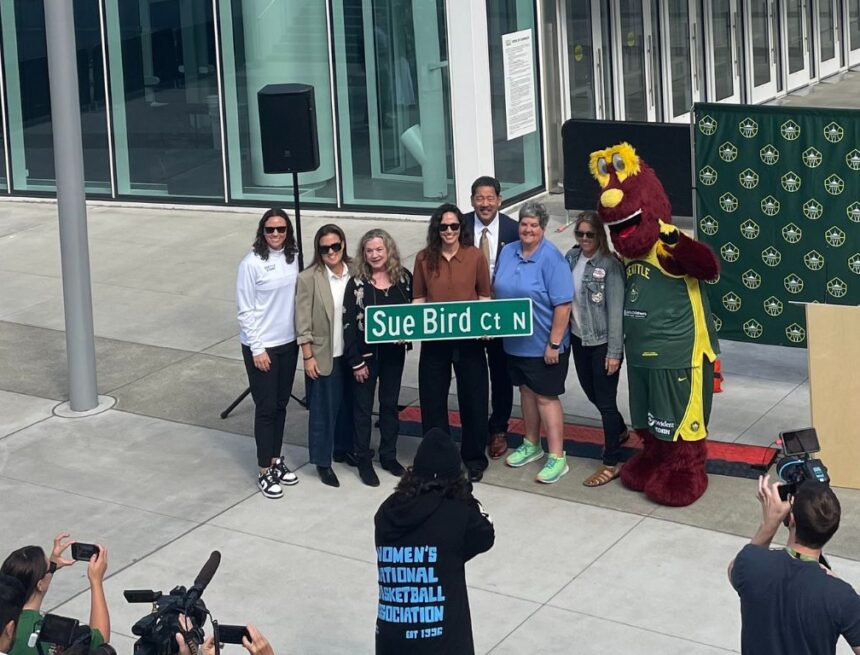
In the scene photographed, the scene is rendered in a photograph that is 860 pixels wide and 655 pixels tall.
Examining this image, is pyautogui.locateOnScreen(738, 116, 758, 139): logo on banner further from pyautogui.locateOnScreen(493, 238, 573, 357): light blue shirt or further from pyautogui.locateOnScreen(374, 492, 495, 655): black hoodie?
pyautogui.locateOnScreen(374, 492, 495, 655): black hoodie

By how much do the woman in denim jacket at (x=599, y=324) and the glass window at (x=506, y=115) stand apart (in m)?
6.81

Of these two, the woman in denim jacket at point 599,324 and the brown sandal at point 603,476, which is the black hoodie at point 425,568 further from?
the brown sandal at point 603,476

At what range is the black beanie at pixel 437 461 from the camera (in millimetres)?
5469

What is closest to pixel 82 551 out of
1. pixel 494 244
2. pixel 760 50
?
pixel 494 244

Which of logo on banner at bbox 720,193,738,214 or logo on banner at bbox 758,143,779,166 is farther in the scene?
logo on banner at bbox 720,193,738,214

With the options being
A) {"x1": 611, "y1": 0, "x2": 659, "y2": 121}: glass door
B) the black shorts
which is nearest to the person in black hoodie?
the black shorts

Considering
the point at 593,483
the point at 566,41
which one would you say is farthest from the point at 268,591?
the point at 566,41

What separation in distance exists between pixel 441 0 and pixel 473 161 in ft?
5.52

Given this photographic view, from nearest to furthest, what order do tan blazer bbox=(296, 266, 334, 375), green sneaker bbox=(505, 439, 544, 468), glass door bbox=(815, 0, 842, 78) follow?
tan blazer bbox=(296, 266, 334, 375), green sneaker bbox=(505, 439, 544, 468), glass door bbox=(815, 0, 842, 78)

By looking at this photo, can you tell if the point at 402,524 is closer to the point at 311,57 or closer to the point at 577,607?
the point at 577,607

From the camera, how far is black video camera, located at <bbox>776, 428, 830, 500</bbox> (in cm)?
519

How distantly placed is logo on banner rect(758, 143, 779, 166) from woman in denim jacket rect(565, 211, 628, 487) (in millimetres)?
1625

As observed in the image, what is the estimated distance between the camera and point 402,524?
5.39 metres

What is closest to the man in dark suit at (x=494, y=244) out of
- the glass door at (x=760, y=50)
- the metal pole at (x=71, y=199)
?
the metal pole at (x=71, y=199)
